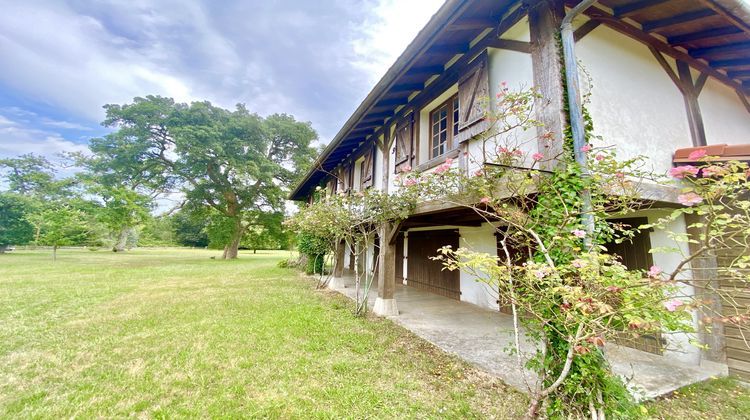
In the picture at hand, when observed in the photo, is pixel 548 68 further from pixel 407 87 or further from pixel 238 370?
pixel 238 370

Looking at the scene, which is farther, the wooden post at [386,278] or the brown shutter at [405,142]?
the wooden post at [386,278]

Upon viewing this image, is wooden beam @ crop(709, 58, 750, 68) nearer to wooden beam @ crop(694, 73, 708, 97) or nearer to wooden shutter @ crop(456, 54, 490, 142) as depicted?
wooden beam @ crop(694, 73, 708, 97)

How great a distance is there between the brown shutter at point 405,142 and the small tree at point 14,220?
3084 cm

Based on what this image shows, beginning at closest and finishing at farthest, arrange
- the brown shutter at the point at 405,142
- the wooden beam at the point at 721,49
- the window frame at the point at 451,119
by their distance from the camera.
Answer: the wooden beam at the point at 721,49 < the window frame at the point at 451,119 < the brown shutter at the point at 405,142

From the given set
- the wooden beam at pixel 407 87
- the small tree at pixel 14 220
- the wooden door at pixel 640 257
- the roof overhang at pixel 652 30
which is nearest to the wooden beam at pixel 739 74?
the roof overhang at pixel 652 30

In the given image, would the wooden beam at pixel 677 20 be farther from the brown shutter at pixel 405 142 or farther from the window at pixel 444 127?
the brown shutter at pixel 405 142

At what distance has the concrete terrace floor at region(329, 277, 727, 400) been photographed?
3.11 m

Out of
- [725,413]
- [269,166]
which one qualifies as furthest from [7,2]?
[725,413]

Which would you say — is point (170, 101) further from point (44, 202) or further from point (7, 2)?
point (44, 202)

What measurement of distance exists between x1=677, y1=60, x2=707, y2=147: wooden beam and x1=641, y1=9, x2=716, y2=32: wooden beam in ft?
3.08

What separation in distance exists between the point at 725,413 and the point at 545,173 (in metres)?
2.83

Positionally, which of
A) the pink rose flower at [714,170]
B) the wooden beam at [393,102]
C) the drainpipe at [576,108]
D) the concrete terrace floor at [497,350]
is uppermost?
the wooden beam at [393,102]

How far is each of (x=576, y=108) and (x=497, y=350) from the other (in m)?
3.24

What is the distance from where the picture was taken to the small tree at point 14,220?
69.7 feet
